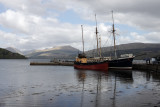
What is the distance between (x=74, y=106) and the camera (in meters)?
18.5

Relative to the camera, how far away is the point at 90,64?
80.0 metres

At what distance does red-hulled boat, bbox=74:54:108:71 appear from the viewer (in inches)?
2923

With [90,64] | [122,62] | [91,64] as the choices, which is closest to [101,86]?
[122,62]

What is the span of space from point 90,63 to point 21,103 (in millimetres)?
61191

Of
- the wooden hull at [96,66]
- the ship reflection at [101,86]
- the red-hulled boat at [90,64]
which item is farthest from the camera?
the red-hulled boat at [90,64]

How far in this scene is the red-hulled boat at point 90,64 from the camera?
74256 millimetres

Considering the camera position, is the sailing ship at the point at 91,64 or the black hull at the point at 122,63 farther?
the sailing ship at the point at 91,64

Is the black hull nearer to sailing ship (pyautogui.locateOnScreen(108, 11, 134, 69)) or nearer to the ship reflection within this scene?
sailing ship (pyautogui.locateOnScreen(108, 11, 134, 69))

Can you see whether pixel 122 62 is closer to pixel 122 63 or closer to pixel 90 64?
pixel 122 63

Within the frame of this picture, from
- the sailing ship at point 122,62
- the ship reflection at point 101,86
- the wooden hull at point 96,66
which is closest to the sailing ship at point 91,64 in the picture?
the wooden hull at point 96,66

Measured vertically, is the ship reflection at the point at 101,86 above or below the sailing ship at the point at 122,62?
below

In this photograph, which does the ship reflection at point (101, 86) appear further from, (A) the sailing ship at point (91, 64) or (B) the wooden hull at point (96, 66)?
(A) the sailing ship at point (91, 64)

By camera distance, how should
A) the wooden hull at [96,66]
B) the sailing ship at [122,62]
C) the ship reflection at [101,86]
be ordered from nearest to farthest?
the ship reflection at [101,86] → the sailing ship at [122,62] → the wooden hull at [96,66]

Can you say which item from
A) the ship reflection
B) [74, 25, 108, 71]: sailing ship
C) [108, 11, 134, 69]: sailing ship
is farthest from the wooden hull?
the ship reflection
